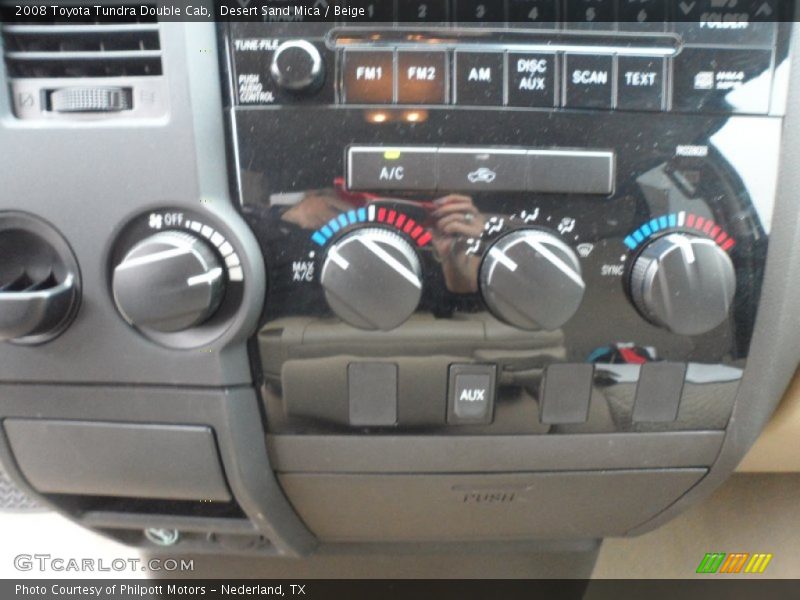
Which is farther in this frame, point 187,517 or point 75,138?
point 187,517

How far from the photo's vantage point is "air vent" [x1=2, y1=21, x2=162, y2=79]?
1.42ft

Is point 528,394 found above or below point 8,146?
below

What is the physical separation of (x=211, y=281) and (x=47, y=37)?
0.21m

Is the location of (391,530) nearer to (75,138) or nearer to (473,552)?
(473,552)

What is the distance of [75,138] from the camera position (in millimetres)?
426

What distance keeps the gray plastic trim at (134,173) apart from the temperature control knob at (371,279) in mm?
60

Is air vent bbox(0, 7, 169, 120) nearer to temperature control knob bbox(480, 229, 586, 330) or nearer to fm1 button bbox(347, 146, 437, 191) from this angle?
fm1 button bbox(347, 146, 437, 191)

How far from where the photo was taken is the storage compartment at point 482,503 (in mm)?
522

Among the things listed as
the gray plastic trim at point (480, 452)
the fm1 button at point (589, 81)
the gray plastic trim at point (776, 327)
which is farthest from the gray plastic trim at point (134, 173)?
the gray plastic trim at point (776, 327)

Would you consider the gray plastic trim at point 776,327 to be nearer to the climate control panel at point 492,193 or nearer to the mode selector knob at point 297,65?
the climate control panel at point 492,193

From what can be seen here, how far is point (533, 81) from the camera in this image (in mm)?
436

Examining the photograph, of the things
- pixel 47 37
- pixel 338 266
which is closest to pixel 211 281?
pixel 338 266

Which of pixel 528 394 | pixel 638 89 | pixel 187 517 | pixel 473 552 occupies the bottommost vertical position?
pixel 473 552

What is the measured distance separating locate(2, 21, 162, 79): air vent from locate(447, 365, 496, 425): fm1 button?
1.03 ft
